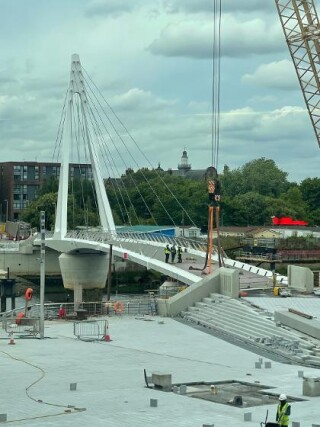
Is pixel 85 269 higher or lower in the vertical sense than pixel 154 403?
higher

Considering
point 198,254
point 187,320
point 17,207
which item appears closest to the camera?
point 187,320

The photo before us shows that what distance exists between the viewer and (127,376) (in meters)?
27.9

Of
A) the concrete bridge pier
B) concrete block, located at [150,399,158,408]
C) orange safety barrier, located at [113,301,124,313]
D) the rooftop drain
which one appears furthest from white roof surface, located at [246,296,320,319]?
the concrete bridge pier

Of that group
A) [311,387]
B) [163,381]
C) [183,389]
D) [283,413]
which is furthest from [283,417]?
[163,381]

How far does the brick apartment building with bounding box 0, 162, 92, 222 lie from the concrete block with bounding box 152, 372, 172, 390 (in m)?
157

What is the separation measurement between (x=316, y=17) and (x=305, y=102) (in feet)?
20.0

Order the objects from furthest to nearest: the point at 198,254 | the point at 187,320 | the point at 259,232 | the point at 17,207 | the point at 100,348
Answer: the point at 17,207
the point at 259,232
the point at 198,254
the point at 187,320
the point at 100,348

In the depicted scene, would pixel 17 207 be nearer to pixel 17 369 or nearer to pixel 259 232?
pixel 259 232

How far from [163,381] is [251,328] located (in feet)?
37.1

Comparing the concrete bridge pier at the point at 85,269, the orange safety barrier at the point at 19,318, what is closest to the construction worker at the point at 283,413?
the orange safety barrier at the point at 19,318

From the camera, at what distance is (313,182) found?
546 ft

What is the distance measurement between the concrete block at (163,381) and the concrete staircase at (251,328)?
21.5ft

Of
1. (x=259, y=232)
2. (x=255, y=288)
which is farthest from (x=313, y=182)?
(x=255, y=288)

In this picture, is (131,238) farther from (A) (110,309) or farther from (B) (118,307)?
(B) (118,307)
